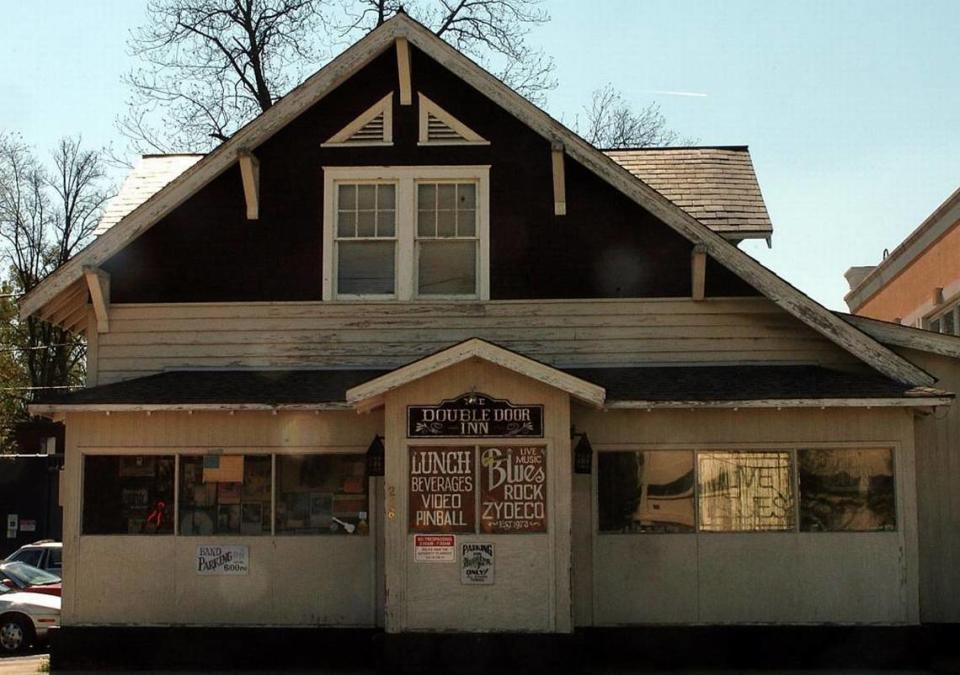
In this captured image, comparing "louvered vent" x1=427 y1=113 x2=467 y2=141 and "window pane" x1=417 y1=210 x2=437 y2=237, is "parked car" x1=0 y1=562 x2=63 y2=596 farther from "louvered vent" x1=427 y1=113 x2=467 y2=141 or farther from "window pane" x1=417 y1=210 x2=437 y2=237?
"louvered vent" x1=427 y1=113 x2=467 y2=141

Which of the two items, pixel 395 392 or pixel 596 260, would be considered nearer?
pixel 395 392

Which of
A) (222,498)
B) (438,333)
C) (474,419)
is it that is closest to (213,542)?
(222,498)

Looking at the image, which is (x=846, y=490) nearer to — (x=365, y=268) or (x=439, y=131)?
(x=365, y=268)

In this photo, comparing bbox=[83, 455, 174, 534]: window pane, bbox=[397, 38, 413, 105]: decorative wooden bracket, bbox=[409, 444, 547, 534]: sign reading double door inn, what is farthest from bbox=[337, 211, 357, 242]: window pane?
bbox=[83, 455, 174, 534]: window pane

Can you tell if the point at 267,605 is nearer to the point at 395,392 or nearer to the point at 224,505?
the point at 224,505

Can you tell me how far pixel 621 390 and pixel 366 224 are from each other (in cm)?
405

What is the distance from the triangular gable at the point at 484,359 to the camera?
14.2m

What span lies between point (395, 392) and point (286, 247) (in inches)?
115

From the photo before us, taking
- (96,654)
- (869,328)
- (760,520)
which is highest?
(869,328)

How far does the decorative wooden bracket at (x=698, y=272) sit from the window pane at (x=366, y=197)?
4092mm

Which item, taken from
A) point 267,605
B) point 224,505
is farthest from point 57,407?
point 267,605

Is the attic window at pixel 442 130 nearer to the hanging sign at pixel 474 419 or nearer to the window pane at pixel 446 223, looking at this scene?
the window pane at pixel 446 223

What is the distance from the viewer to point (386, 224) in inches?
650

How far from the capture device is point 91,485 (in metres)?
15.7
